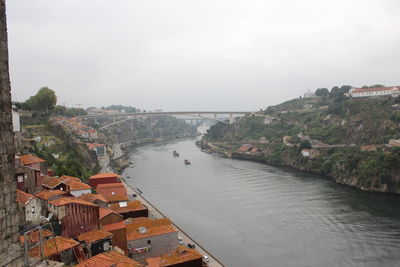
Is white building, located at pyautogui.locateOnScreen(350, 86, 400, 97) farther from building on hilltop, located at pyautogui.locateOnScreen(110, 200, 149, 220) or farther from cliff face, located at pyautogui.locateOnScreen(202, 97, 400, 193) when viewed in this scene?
building on hilltop, located at pyautogui.locateOnScreen(110, 200, 149, 220)

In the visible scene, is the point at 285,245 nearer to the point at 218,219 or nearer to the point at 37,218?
the point at 218,219

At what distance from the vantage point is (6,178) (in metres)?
1.50

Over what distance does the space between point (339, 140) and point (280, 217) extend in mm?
13366

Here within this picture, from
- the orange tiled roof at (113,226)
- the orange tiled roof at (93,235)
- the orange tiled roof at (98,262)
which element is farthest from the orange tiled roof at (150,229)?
the orange tiled roof at (98,262)

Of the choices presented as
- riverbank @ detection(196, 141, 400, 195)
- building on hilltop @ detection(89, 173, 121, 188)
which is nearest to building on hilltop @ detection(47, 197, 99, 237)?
building on hilltop @ detection(89, 173, 121, 188)

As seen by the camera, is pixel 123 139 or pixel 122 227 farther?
pixel 123 139

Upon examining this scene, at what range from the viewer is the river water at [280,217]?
8.40 meters

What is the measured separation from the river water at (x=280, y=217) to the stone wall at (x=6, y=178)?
7.14m

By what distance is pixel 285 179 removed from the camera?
1778cm

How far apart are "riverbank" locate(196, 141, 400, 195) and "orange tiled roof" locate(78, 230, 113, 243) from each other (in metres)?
13.2

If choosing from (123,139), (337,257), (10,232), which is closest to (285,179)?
(337,257)

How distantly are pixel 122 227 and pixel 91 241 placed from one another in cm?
120

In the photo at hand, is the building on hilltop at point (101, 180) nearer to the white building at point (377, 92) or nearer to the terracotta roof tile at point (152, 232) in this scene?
the terracotta roof tile at point (152, 232)

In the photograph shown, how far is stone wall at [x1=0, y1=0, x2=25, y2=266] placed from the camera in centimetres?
147
